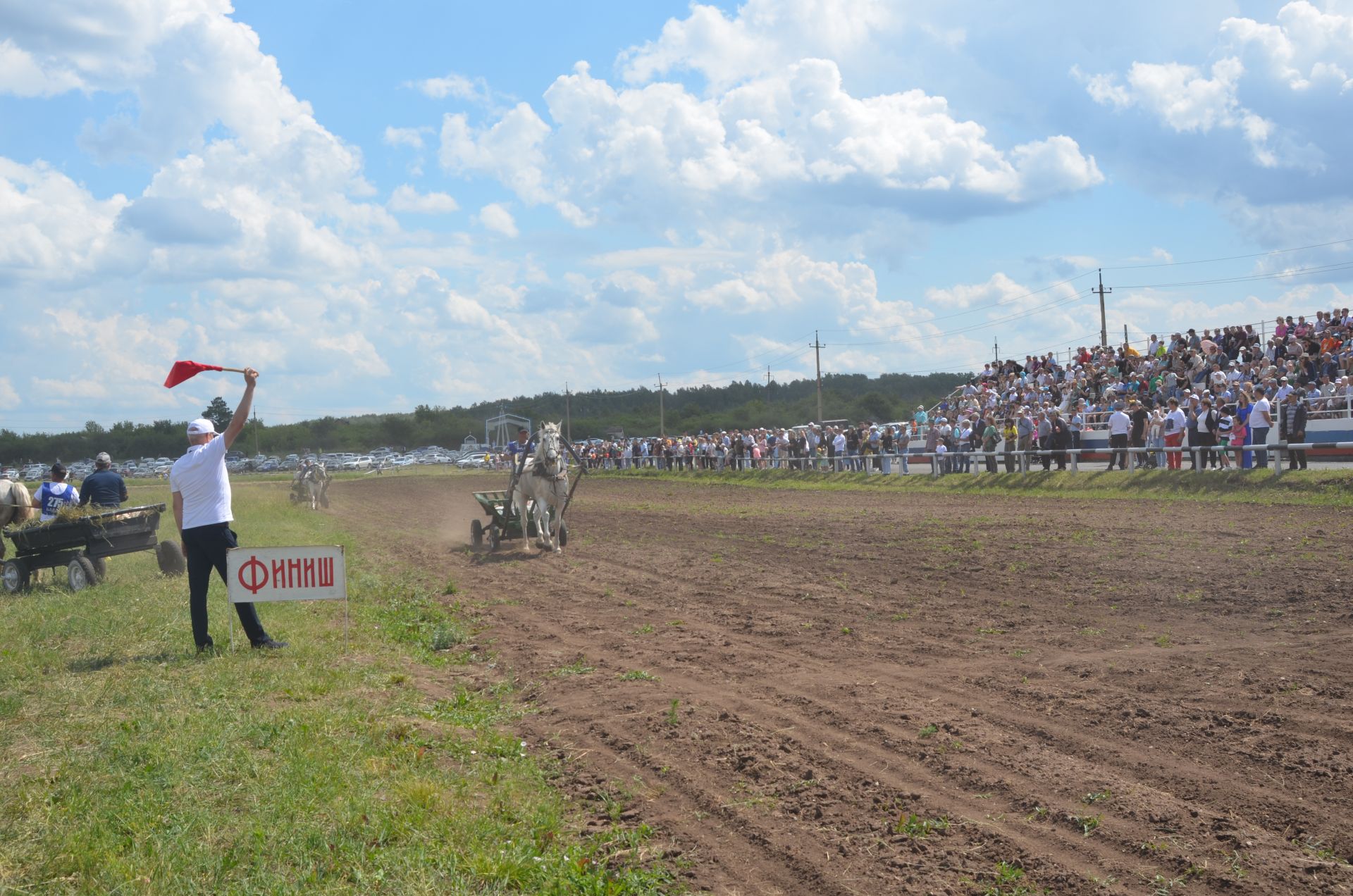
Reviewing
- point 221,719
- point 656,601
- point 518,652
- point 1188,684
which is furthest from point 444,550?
point 1188,684

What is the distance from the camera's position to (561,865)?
5.15 meters

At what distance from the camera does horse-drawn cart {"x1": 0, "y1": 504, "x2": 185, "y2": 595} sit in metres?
15.6

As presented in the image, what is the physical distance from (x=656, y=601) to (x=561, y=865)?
8.10m

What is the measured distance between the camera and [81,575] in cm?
1559

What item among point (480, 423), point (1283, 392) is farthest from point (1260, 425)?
point (480, 423)

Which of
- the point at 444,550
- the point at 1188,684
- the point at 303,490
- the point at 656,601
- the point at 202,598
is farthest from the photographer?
the point at 303,490

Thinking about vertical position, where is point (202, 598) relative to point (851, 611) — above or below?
above

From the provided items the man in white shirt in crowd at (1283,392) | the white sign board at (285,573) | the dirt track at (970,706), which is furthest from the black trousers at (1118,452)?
the white sign board at (285,573)

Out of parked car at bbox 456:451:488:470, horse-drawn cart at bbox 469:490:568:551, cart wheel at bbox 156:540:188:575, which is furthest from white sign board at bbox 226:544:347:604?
parked car at bbox 456:451:488:470

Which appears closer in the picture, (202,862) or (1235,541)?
(202,862)

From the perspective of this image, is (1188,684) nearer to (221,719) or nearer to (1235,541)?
(221,719)

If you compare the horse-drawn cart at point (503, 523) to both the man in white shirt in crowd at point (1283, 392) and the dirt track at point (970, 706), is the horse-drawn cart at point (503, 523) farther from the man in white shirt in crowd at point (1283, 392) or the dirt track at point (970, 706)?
the man in white shirt in crowd at point (1283, 392)

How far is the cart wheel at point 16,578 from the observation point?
15930 mm

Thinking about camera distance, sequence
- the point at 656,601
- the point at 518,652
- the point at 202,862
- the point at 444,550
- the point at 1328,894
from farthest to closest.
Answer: the point at 444,550, the point at 656,601, the point at 518,652, the point at 202,862, the point at 1328,894
